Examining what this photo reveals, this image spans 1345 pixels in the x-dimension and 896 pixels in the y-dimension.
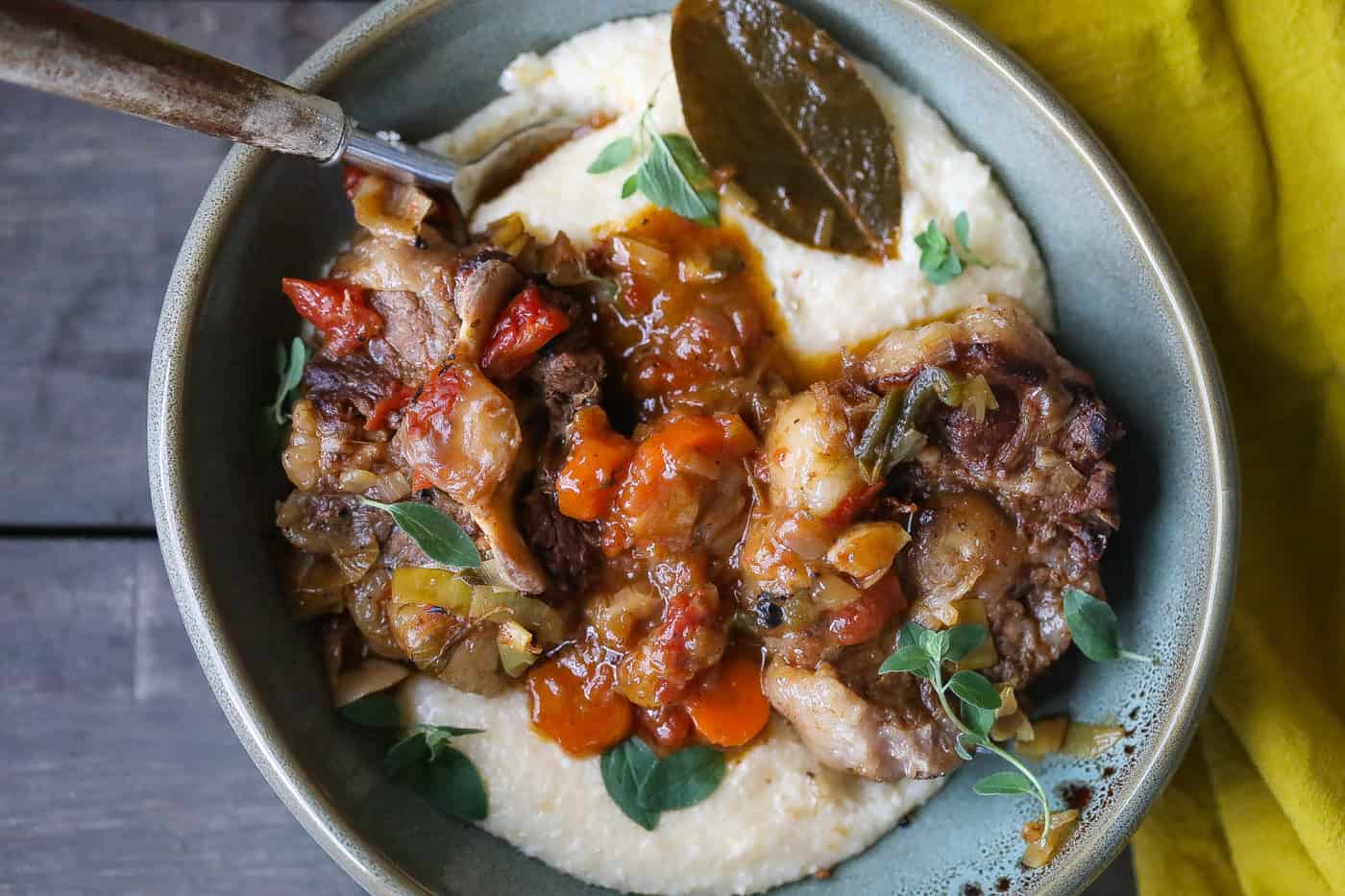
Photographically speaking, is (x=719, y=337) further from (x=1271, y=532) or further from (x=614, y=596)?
(x=1271, y=532)

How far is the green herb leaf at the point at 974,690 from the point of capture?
3.28 m

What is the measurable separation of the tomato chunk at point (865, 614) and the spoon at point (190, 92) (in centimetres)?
185

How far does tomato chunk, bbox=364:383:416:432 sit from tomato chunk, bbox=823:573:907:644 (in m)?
1.47

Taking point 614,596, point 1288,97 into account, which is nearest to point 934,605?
point 614,596

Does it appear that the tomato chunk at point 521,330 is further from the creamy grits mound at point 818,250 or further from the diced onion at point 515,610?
the diced onion at point 515,610

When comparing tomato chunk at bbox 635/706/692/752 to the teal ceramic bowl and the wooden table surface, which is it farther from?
the wooden table surface

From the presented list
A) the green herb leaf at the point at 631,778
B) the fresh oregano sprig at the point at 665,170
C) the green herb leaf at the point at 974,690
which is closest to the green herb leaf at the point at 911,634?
the green herb leaf at the point at 974,690

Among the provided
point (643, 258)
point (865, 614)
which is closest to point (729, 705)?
point (865, 614)

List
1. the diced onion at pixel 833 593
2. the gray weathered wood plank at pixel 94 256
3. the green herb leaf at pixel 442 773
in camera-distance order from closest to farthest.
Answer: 1. the diced onion at pixel 833 593
2. the green herb leaf at pixel 442 773
3. the gray weathered wood plank at pixel 94 256

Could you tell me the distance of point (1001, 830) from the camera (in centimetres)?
358

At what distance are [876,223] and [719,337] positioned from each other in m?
0.66

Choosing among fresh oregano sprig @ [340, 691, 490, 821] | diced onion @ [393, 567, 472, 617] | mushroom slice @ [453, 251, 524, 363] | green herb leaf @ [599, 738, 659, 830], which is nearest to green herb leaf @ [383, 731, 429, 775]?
fresh oregano sprig @ [340, 691, 490, 821]

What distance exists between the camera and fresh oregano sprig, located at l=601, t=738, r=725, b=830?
3.49 meters

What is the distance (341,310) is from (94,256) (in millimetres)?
1450
